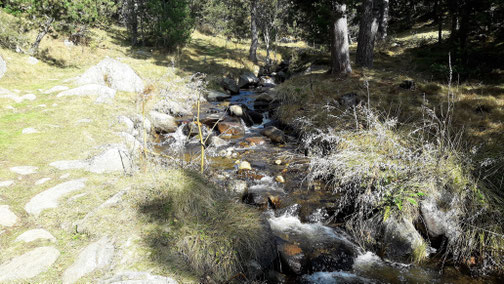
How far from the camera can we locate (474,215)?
3301mm

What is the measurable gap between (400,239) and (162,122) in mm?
7172

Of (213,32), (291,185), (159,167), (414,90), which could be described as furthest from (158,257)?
(213,32)

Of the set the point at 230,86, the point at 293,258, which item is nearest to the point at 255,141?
the point at 293,258

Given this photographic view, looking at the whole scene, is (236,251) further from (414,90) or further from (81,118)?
(414,90)

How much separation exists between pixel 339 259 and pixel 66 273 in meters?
3.19

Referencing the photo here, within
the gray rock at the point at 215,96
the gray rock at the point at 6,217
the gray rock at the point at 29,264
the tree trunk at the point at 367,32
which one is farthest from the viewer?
the gray rock at the point at 215,96

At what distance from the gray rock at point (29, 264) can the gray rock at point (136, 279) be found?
641mm

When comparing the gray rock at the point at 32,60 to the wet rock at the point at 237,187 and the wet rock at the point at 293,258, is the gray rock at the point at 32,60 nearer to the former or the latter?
the wet rock at the point at 237,187

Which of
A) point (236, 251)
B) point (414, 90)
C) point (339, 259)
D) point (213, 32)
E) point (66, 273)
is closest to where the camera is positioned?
point (66, 273)

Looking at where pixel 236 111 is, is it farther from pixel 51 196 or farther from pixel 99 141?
pixel 51 196

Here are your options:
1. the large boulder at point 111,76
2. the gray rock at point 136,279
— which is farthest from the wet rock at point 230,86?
the gray rock at point 136,279

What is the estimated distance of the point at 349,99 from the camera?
767cm

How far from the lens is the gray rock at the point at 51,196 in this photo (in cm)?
331

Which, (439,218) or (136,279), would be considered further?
(439,218)
